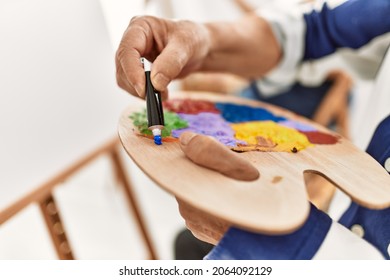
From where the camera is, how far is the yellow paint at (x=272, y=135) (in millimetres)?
531

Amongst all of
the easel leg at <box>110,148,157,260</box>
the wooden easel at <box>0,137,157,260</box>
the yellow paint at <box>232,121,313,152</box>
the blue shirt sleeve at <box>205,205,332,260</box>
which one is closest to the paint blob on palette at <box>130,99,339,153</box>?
the yellow paint at <box>232,121,313,152</box>

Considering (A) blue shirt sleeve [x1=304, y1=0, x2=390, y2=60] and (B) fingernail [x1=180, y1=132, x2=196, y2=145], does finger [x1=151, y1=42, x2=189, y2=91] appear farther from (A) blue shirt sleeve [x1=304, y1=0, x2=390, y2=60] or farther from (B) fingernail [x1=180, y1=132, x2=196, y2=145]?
(A) blue shirt sleeve [x1=304, y1=0, x2=390, y2=60]

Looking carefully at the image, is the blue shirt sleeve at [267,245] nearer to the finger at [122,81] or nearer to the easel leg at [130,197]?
the finger at [122,81]

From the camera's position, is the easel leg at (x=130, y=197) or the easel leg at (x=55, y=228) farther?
the easel leg at (x=130, y=197)

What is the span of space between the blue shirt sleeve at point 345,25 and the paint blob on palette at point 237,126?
21 centimetres

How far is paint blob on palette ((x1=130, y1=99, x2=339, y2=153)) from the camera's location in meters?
0.53

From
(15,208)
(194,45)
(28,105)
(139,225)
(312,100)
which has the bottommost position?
(139,225)

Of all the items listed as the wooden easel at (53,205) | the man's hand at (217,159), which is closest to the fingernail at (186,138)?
the man's hand at (217,159)

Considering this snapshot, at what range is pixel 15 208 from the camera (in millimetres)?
737

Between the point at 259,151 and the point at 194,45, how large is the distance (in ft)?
0.74

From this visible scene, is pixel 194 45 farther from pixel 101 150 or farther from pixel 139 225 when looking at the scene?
pixel 139 225

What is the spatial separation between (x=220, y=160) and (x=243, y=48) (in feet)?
1.39

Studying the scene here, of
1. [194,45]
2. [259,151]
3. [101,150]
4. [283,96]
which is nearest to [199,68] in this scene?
[194,45]

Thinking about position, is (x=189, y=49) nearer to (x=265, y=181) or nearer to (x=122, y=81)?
(x=122, y=81)
